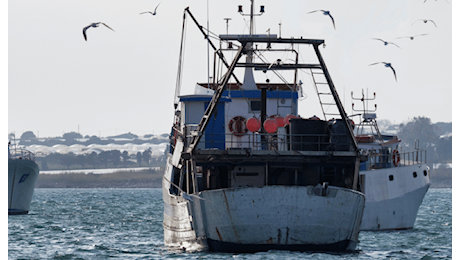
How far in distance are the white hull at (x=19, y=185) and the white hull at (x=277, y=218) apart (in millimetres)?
44514

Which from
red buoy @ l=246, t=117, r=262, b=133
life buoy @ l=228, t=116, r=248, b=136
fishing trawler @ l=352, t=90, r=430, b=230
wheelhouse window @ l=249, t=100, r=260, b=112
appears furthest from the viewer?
fishing trawler @ l=352, t=90, r=430, b=230

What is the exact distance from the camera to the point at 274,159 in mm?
24031

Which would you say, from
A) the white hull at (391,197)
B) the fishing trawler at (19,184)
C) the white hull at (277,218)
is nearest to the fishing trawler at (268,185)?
the white hull at (277,218)

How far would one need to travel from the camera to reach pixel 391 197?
3928 centimetres

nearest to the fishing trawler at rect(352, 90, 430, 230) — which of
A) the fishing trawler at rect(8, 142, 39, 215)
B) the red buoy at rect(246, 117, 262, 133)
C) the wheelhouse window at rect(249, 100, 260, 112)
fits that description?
the wheelhouse window at rect(249, 100, 260, 112)

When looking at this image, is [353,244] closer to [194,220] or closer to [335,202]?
[335,202]

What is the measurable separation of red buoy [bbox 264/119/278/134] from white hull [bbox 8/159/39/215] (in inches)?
1661

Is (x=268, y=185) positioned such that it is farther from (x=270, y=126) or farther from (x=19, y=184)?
(x=19, y=184)

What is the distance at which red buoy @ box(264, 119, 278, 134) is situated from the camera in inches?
1061

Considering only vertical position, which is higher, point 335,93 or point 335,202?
point 335,93

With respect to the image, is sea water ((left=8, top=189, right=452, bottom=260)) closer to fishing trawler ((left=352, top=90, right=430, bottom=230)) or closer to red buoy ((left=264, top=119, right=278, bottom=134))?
fishing trawler ((left=352, top=90, right=430, bottom=230))

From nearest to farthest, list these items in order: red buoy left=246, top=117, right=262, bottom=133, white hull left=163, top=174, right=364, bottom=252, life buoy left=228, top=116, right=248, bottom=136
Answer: white hull left=163, top=174, right=364, bottom=252
red buoy left=246, top=117, right=262, bottom=133
life buoy left=228, top=116, right=248, bottom=136

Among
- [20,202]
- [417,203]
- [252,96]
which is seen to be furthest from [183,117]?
[20,202]
